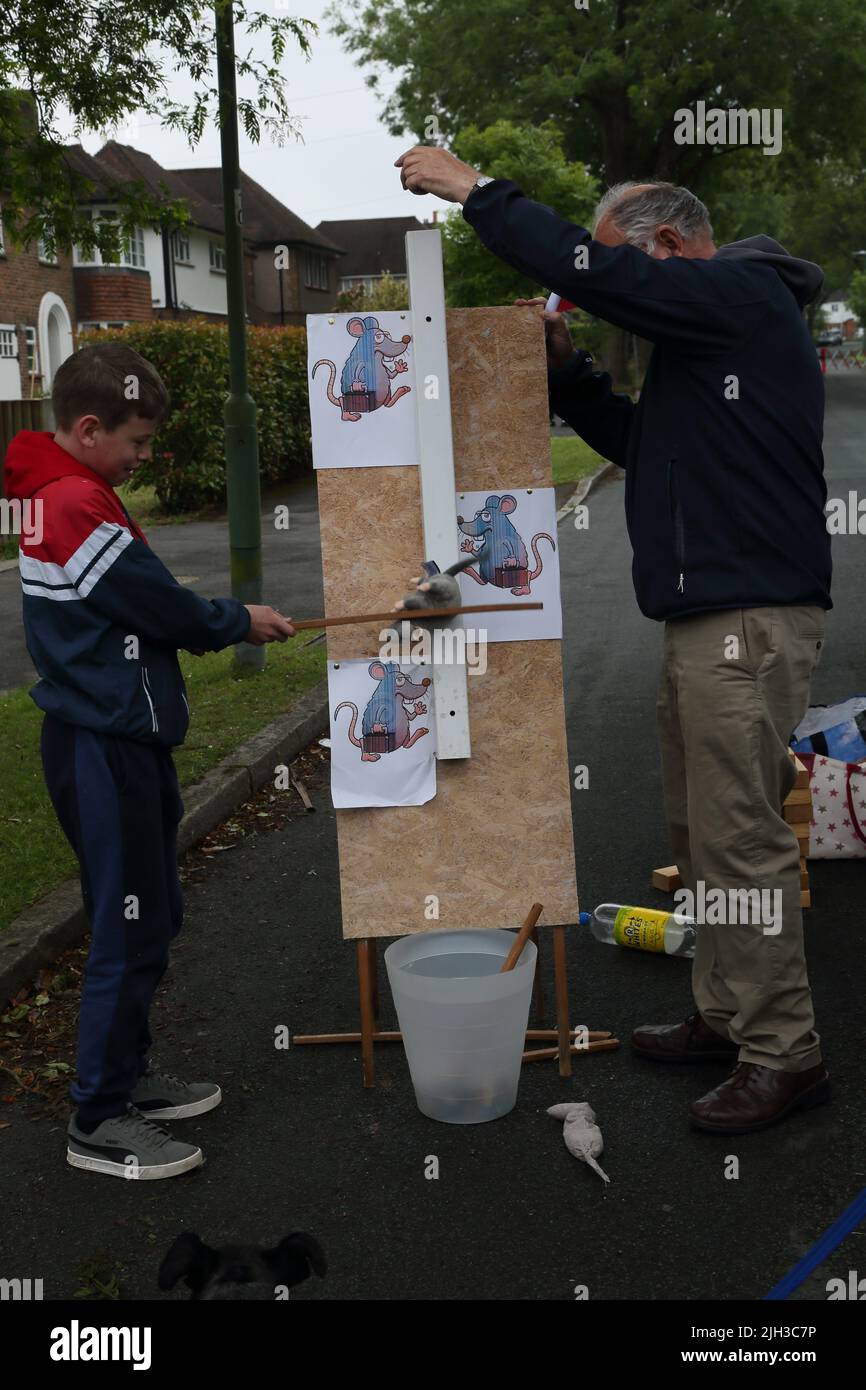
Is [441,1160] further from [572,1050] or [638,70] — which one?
[638,70]

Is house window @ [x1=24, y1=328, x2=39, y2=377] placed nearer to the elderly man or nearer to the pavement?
the pavement

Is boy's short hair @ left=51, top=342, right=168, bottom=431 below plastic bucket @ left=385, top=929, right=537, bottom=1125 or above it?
above

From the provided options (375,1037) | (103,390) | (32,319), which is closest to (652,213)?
(103,390)

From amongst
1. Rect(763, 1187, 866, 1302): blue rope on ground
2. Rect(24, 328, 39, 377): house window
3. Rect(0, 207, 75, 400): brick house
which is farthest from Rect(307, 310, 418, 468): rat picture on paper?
Rect(24, 328, 39, 377): house window

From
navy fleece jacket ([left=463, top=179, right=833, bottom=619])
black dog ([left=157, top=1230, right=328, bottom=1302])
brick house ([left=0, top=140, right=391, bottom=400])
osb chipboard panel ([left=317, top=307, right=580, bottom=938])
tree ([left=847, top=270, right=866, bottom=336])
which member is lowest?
black dog ([left=157, top=1230, right=328, bottom=1302])

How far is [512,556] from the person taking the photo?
4.16 metres

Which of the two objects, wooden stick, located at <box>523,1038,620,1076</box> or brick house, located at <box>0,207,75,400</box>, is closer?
wooden stick, located at <box>523,1038,620,1076</box>

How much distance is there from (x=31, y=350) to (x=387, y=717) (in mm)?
35158

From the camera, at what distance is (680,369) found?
12.6ft

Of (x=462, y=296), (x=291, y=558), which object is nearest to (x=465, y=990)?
(x=291, y=558)

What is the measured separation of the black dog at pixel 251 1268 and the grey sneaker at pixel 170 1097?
109 cm

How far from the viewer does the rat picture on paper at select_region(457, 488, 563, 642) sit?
4137 millimetres

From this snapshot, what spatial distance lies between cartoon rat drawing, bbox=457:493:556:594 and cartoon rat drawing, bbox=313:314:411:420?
0.41m

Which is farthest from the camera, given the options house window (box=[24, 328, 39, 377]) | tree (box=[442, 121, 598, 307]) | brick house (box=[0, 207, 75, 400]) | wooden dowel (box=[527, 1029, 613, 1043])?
house window (box=[24, 328, 39, 377])
